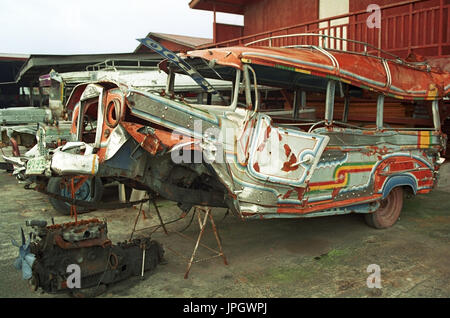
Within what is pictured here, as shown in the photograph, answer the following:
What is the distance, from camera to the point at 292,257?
4.79 meters

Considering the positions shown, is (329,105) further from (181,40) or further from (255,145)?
(181,40)

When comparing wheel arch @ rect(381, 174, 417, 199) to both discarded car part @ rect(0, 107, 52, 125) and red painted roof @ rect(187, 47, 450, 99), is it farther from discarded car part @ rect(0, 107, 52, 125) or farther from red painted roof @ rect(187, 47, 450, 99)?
discarded car part @ rect(0, 107, 52, 125)

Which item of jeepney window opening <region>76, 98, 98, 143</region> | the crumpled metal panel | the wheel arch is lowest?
the wheel arch

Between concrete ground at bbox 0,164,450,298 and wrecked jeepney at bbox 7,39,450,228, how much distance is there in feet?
1.82

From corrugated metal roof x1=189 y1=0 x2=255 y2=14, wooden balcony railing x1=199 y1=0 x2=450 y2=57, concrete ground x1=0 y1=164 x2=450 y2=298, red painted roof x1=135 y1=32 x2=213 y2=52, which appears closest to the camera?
concrete ground x1=0 y1=164 x2=450 y2=298

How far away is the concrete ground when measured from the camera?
393cm

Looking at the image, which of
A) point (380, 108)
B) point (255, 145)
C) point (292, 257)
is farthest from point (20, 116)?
point (380, 108)

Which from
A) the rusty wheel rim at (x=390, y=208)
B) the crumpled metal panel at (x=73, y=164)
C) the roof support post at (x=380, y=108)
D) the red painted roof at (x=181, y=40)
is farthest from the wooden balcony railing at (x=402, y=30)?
the red painted roof at (x=181, y=40)

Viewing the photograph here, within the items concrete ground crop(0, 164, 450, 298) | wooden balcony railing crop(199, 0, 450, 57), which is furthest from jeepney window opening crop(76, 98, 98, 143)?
wooden balcony railing crop(199, 0, 450, 57)

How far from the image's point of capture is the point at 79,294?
364 cm

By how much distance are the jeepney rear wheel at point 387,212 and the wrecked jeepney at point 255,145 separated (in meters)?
0.02

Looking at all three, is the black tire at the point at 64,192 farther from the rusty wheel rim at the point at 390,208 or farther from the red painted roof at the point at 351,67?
the rusty wheel rim at the point at 390,208
